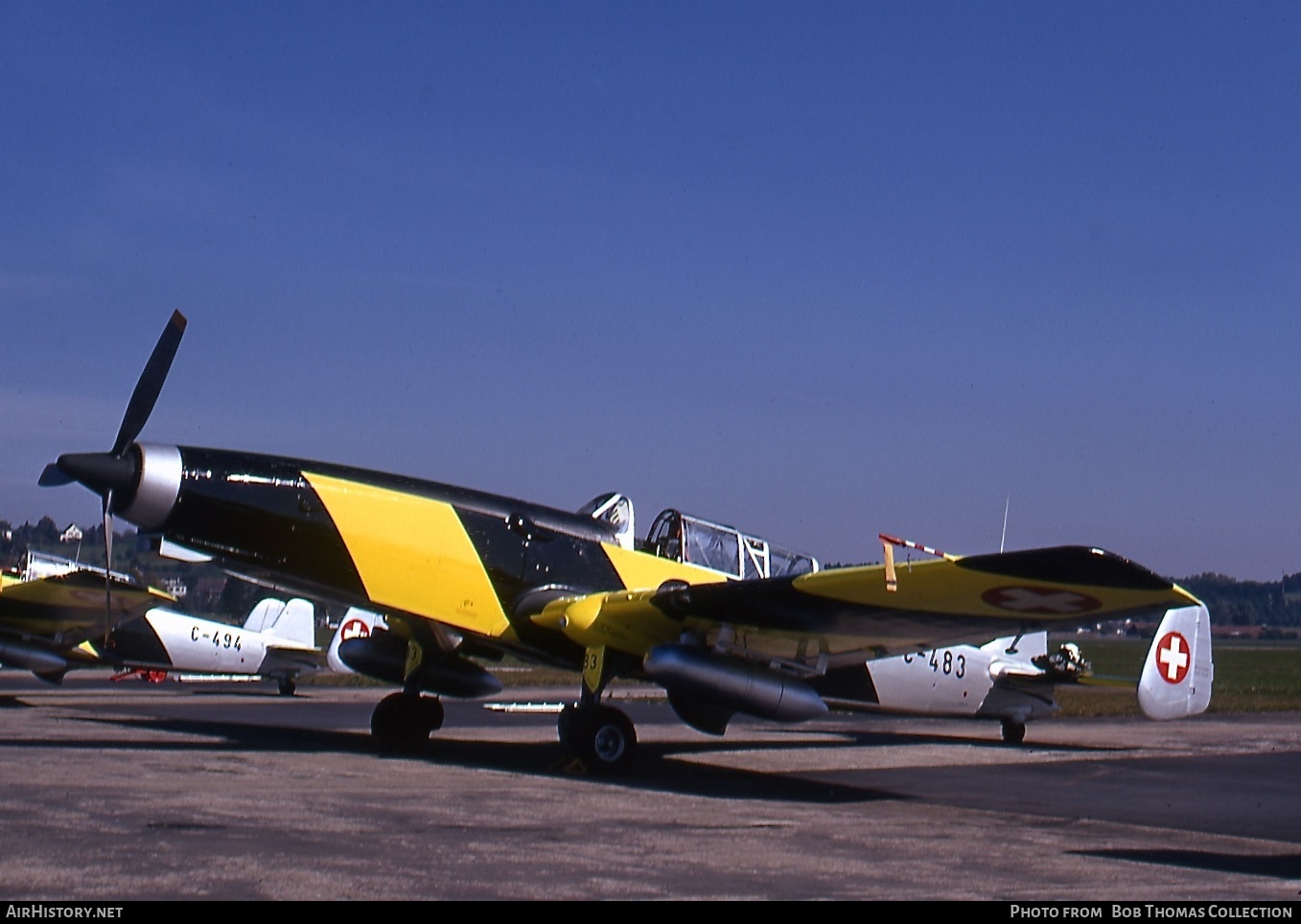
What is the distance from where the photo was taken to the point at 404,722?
14.5 m

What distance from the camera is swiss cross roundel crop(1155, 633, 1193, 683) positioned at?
1764 cm

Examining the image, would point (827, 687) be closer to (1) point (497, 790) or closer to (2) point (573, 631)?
(2) point (573, 631)

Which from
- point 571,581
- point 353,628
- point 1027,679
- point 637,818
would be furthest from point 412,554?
point 353,628

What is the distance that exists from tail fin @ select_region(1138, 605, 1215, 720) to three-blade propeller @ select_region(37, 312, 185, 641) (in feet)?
40.5

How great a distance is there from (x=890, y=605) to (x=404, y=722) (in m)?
5.93

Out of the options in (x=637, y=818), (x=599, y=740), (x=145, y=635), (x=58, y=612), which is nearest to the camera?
(x=637, y=818)

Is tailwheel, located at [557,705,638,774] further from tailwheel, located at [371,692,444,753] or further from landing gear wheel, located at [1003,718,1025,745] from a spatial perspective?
landing gear wheel, located at [1003,718,1025,745]

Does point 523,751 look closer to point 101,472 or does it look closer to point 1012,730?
point 101,472

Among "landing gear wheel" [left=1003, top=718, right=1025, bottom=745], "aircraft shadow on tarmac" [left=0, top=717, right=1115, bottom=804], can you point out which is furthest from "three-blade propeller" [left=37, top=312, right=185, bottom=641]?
"landing gear wheel" [left=1003, top=718, right=1025, bottom=745]

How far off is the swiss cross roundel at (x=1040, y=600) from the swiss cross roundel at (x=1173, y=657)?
26.9 ft

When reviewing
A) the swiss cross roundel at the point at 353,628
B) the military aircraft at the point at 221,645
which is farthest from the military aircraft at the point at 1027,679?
the military aircraft at the point at 221,645

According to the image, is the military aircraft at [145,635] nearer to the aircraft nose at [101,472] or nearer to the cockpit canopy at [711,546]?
the cockpit canopy at [711,546]

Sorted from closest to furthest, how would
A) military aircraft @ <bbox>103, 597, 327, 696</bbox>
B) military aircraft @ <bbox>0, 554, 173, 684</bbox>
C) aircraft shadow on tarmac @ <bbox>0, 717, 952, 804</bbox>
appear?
aircraft shadow on tarmac @ <bbox>0, 717, 952, 804</bbox>, military aircraft @ <bbox>0, 554, 173, 684</bbox>, military aircraft @ <bbox>103, 597, 327, 696</bbox>

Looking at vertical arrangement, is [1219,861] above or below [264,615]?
below
